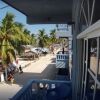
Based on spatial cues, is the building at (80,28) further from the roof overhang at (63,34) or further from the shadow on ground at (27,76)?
the roof overhang at (63,34)

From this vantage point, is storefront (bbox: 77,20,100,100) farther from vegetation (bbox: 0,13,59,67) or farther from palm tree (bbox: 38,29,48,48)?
palm tree (bbox: 38,29,48,48)

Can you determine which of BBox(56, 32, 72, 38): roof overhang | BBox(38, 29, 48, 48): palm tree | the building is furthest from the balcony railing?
BBox(38, 29, 48, 48): palm tree

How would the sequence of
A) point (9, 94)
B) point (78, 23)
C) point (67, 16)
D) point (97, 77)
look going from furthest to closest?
point (9, 94), point (67, 16), point (78, 23), point (97, 77)

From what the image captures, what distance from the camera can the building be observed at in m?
3.80

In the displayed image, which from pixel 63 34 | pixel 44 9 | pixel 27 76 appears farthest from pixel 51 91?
pixel 27 76

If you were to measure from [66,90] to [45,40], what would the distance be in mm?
58184

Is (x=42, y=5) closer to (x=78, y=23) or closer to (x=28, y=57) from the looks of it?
(x=78, y=23)

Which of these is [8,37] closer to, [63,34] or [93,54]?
[63,34]

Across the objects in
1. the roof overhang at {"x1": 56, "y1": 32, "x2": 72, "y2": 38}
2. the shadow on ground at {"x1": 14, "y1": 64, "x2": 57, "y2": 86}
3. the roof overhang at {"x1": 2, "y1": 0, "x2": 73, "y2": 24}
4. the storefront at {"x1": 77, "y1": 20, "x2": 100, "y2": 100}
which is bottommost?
the shadow on ground at {"x1": 14, "y1": 64, "x2": 57, "y2": 86}

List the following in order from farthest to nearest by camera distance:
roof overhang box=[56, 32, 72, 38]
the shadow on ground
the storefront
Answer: roof overhang box=[56, 32, 72, 38]
the shadow on ground
the storefront

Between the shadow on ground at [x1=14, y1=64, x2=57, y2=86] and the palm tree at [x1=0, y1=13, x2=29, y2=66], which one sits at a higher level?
the palm tree at [x1=0, y1=13, x2=29, y2=66]

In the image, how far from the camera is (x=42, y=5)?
29.9ft

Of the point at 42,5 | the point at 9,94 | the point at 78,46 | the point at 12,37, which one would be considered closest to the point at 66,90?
the point at 78,46

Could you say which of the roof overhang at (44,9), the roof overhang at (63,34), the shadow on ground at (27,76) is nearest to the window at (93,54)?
the roof overhang at (44,9)
